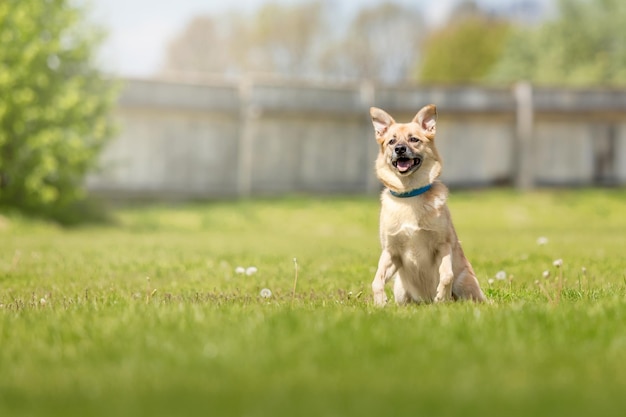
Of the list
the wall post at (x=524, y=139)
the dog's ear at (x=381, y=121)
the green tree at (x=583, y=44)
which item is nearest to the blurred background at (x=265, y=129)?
the wall post at (x=524, y=139)

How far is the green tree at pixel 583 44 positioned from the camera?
2883 centimetres

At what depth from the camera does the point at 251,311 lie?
488cm

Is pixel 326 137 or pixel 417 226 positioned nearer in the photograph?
pixel 417 226

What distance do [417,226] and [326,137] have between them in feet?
52.8

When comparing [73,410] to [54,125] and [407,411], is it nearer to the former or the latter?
[407,411]

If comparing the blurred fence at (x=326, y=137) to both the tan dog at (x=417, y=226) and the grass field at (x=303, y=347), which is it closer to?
the grass field at (x=303, y=347)

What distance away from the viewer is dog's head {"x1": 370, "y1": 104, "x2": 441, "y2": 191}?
18.2 feet

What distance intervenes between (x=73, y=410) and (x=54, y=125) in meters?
14.9

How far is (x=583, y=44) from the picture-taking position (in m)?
29.6

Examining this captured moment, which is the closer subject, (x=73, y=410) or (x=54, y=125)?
(x=73, y=410)

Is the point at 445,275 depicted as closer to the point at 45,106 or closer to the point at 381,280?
the point at 381,280

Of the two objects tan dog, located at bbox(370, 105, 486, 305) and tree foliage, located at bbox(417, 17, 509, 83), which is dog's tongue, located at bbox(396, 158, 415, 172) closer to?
tan dog, located at bbox(370, 105, 486, 305)

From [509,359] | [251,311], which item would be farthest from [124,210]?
[509,359]

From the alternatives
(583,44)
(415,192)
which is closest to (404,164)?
(415,192)
